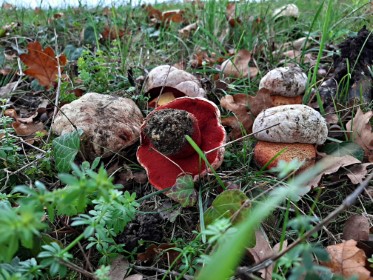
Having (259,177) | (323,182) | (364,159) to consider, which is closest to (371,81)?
(364,159)

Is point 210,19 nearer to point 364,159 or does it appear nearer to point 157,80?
point 157,80

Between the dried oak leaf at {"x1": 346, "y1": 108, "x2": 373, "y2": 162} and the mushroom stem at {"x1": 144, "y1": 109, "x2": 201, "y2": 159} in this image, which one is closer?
the mushroom stem at {"x1": 144, "y1": 109, "x2": 201, "y2": 159}

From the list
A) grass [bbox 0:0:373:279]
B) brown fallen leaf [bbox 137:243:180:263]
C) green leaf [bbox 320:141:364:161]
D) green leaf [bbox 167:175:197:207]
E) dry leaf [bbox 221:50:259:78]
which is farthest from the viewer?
dry leaf [bbox 221:50:259:78]

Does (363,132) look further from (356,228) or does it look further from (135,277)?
(135,277)

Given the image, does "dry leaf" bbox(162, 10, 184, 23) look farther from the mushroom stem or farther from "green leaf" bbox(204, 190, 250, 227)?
"green leaf" bbox(204, 190, 250, 227)

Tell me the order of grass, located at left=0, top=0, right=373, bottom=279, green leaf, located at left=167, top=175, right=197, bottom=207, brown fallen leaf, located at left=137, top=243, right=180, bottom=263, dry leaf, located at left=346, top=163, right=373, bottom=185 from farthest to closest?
dry leaf, located at left=346, top=163, right=373, bottom=185, green leaf, located at left=167, top=175, right=197, bottom=207, brown fallen leaf, located at left=137, top=243, right=180, bottom=263, grass, located at left=0, top=0, right=373, bottom=279

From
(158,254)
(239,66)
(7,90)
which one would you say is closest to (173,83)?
(239,66)

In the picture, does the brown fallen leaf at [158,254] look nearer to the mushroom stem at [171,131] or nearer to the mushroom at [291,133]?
the mushroom stem at [171,131]

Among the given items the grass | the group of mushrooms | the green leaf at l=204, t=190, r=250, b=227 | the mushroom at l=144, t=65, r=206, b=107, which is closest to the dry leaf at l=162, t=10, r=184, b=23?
the grass
